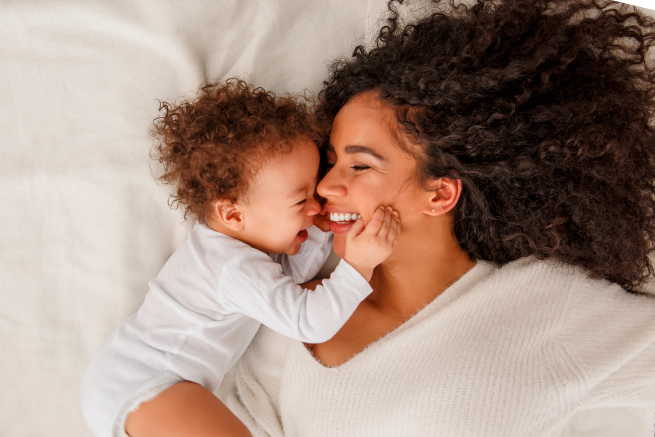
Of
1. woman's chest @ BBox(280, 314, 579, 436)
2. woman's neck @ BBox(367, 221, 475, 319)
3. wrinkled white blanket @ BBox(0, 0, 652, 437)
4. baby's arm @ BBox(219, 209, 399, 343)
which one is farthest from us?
wrinkled white blanket @ BBox(0, 0, 652, 437)

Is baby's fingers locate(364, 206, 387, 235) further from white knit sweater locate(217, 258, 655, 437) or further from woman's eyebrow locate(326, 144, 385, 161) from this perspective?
white knit sweater locate(217, 258, 655, 437)

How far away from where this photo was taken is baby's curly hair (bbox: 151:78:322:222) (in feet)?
5.87

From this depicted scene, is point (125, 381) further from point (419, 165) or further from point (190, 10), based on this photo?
point (190, 10)

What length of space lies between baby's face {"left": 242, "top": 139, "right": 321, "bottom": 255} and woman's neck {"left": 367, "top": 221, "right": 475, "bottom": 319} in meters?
0.41

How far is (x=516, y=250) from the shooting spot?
204cm

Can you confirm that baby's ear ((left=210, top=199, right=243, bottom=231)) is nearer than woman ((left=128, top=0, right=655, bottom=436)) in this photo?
No

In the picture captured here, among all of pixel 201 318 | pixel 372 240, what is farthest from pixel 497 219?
pixel 201 318

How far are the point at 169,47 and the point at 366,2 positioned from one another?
3.01ft

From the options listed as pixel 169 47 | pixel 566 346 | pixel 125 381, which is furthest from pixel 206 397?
pixel 169 47

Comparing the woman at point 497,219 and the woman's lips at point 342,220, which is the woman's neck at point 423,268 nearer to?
the woman at point 497,219

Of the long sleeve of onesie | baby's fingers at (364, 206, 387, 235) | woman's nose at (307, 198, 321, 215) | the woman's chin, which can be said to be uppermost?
baby's fingers at (364, 206, 387, 235)

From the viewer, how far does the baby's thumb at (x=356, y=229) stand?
1.80 meters

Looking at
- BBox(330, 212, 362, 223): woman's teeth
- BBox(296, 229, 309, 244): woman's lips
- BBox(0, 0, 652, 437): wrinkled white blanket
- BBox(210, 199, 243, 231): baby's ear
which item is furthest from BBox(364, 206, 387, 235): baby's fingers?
BBox(0, 0, 652, 437): wrinkled white blanket

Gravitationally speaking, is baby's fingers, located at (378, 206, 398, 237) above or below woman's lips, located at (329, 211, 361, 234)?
above
